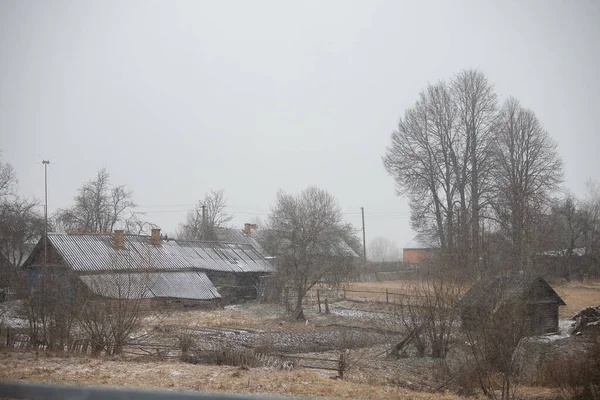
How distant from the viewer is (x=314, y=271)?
38.1 metres

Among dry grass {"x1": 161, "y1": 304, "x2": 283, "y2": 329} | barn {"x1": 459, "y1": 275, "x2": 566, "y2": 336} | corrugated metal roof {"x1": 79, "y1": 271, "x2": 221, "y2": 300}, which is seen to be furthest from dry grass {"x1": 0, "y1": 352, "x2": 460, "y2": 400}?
dry grass {"x1": 161, "y1": 304, "x2": 283, "y2": 329}

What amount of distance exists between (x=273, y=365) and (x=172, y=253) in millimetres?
29712

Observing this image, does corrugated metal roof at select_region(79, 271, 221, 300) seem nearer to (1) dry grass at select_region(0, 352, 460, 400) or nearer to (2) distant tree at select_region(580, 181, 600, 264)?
(1) dry grass at select_region(0, 352, 460, 400)

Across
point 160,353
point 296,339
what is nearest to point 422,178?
point 296,339

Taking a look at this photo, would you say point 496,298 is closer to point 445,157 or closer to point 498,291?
point 498,291

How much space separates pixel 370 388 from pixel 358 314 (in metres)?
22.5

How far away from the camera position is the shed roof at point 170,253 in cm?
3747

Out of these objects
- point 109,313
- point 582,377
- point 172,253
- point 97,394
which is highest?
point 172,253

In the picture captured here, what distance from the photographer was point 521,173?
34344 mm

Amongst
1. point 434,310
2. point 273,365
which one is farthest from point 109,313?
point 434,310

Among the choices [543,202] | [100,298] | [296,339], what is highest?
[543,202]

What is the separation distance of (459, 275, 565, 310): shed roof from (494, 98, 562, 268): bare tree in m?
12.2

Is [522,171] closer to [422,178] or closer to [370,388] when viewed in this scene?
[422,178]

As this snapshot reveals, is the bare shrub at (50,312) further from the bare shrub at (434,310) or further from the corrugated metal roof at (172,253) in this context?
the bare shrub at (434,310)
